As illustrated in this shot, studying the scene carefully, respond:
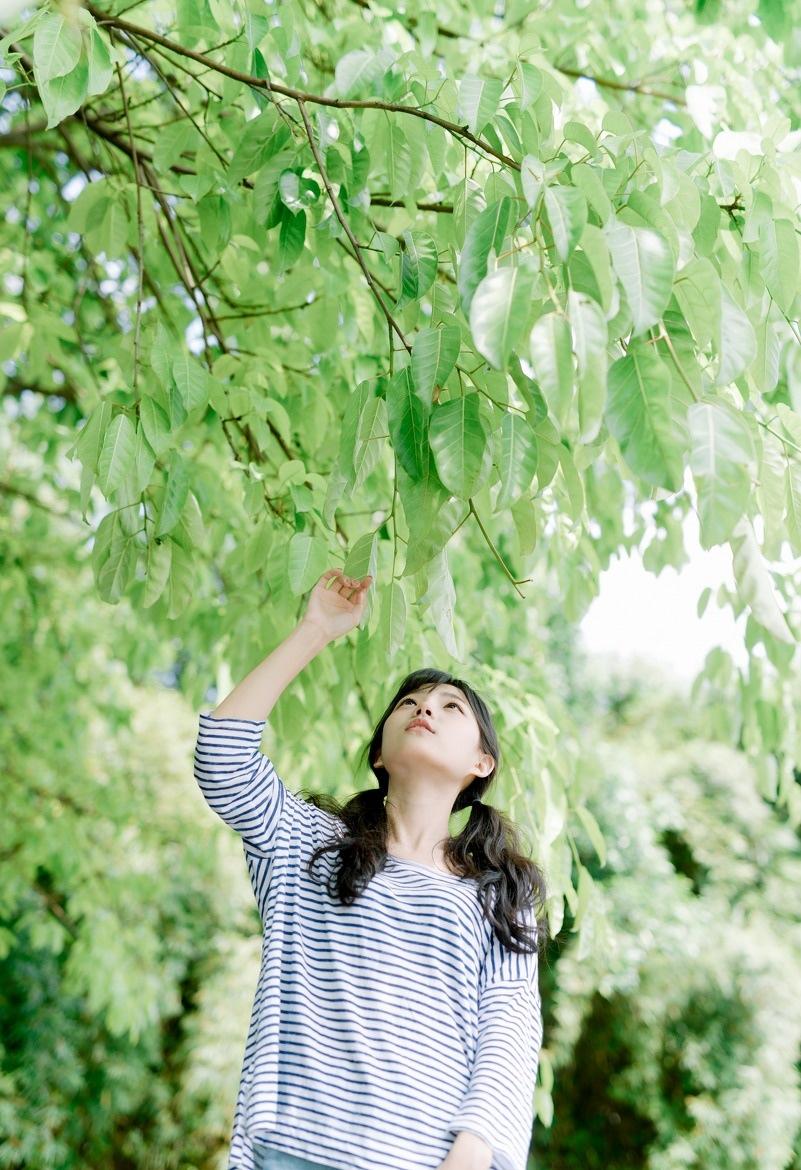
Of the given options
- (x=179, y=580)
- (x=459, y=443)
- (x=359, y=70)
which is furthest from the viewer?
(x=179, y=580)

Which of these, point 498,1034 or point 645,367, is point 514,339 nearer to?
point 645,367

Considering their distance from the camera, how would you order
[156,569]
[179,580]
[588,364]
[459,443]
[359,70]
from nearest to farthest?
[588,364] → [459,443] → [359,70] → [156,569] → [179,580]

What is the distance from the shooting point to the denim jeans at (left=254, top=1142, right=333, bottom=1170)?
123 centimetres

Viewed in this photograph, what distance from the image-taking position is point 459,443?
1.04 meters

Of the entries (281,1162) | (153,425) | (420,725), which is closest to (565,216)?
(153,425)

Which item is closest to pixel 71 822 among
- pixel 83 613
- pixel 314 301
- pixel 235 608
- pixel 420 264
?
pixel 83 613

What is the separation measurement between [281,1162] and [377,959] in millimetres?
233

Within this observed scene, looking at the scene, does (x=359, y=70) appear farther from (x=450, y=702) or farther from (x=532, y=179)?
(x=450, y=702)

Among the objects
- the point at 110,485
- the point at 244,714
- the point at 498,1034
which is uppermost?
the point at 110,485

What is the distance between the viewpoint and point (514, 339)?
854mm

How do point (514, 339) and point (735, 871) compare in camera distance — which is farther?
point (735, 871)

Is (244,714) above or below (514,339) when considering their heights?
below

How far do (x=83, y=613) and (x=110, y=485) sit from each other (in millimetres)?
3426

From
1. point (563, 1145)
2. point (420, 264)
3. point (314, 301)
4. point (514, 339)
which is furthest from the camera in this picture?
point (563, 1145)
